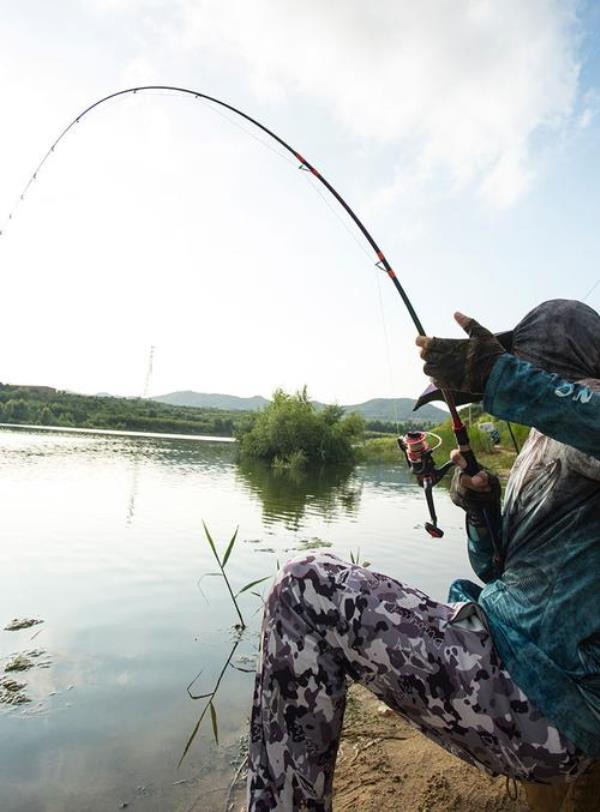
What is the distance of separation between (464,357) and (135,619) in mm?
6116

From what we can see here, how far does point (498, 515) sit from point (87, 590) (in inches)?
271

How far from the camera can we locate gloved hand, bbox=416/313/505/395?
2.17 m

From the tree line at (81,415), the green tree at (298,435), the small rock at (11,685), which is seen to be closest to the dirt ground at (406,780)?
the small rock at (11,685)

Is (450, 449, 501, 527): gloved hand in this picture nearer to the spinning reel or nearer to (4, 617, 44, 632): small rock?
the spinning reel

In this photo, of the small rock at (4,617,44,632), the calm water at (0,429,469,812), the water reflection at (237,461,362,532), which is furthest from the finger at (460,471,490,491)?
the water reflection at (237,461,362,532)

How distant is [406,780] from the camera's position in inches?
133

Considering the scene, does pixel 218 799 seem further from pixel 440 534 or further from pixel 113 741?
pixel 440 534

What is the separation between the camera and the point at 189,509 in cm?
1602

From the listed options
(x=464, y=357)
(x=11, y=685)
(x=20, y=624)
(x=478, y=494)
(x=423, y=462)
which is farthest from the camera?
(x=20, y=624)

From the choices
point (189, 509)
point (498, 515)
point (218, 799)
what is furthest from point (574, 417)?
point (189, 509)

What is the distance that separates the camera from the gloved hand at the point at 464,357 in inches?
85.3

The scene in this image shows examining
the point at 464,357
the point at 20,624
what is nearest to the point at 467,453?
the point at 464,357

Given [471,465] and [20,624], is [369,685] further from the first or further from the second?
[20,624]

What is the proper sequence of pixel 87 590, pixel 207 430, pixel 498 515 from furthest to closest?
pixel 207 430 < pixel 87 590 < pixel 498 515
